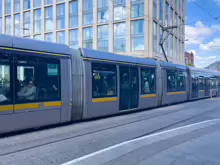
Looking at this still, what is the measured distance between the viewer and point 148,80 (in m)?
12.0

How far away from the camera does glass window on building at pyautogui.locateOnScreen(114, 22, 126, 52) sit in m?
33.0

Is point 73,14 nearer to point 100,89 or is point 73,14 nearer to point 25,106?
point 100,89

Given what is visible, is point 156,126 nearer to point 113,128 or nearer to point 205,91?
point 113,128

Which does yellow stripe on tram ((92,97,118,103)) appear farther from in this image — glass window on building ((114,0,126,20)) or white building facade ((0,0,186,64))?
glass window on building ((114,0,126,20))

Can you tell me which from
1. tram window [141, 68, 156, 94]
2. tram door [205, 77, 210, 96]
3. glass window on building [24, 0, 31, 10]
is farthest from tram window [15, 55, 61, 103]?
glass window on building [24, 0, 31, 10]

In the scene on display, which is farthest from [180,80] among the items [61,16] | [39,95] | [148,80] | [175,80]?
[61,16]

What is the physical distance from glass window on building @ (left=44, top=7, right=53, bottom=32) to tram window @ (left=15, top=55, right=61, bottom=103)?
36199mm

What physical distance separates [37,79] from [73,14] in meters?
33.8

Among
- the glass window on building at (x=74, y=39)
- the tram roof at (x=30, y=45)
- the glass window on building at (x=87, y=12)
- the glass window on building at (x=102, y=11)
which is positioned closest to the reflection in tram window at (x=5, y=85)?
the tram roof at (x=30, y=45)

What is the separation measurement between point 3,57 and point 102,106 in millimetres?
4475

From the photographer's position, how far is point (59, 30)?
39.9 metres

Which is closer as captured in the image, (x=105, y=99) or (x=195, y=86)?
(x=105, y=99)

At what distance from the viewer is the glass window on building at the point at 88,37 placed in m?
36.1

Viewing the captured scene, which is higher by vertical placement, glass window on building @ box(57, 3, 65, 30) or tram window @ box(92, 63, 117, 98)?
glass window on building @ box(57, 3, 65, 30)
